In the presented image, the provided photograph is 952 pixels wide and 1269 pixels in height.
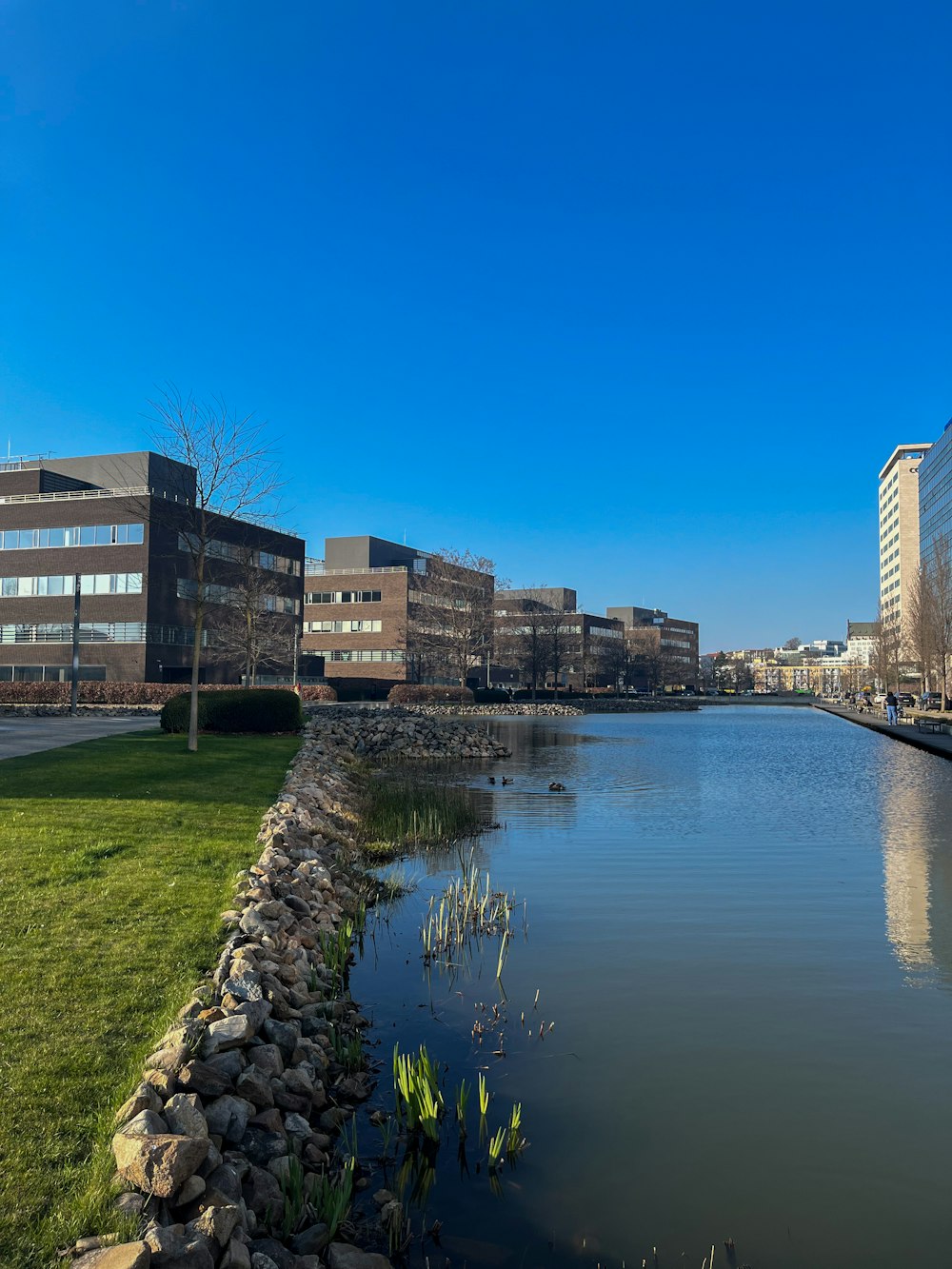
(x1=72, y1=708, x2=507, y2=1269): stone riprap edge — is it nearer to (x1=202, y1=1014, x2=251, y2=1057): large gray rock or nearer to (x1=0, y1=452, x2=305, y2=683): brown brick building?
(x1=202, y1=1014, x2=251, y2=1057): large gray rock

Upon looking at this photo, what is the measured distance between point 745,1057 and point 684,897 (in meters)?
4.71

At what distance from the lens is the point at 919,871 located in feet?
43.4

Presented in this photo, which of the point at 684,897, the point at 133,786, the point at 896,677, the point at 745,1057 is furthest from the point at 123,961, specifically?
the point at 896,677

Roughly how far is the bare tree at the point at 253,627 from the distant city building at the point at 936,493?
67.3m

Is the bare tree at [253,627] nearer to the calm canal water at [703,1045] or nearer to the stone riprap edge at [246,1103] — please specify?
the calm canal water at [703,1045]

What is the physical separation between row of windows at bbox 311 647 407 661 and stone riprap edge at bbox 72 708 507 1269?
300 feet

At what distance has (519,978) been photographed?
8664 mm

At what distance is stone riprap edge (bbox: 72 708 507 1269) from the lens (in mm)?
4031

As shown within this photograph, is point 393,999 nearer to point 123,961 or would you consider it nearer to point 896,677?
point 123,961

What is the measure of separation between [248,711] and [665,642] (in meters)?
156

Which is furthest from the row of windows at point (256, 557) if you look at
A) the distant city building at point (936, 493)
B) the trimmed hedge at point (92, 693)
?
the distant city building at point (936, 493)

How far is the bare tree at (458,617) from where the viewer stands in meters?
77.8

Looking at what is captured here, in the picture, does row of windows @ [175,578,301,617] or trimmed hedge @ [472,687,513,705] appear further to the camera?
trimmed hedge @ [472,687,513,705]

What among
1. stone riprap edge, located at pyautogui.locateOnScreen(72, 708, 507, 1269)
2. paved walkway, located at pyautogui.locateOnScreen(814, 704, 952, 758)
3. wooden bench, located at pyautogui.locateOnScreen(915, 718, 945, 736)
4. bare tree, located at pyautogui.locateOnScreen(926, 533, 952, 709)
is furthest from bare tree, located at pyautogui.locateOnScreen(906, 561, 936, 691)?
stone riprap edge, located at pyautogui.locateOnScreen(72, 708, 507, 1269)
